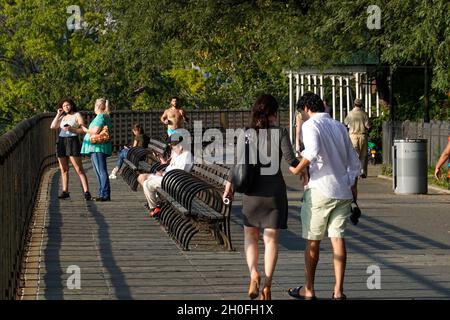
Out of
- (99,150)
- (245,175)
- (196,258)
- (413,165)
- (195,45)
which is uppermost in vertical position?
(195,45)

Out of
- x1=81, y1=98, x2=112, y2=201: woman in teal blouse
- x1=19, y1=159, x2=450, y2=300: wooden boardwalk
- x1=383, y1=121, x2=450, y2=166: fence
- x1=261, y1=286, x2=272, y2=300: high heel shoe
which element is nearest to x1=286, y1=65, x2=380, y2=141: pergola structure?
x1=383, y1=121, x2=450, y2=166: fence

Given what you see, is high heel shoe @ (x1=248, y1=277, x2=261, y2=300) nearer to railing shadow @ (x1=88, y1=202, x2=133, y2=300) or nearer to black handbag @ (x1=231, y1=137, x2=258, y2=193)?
black handbag @ (x1=231, y1=137, x2=258, y2=193)

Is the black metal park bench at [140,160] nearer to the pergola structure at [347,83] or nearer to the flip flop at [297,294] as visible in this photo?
the pergola structure at [347,83]

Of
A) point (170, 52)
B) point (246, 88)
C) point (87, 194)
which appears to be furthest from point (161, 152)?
point (246, 88)

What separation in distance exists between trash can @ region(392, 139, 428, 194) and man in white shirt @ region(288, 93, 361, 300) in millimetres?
12604

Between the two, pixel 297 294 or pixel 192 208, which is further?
pixel 192 208

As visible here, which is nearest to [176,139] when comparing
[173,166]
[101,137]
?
[173,166]

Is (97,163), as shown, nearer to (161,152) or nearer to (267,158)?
(161,152)

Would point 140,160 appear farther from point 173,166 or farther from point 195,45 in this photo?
point 195,45

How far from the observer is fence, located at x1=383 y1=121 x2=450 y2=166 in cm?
2900

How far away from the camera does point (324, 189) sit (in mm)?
11039

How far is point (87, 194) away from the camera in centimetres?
2216

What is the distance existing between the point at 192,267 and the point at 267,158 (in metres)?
2.31

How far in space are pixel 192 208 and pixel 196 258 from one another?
125 cm
